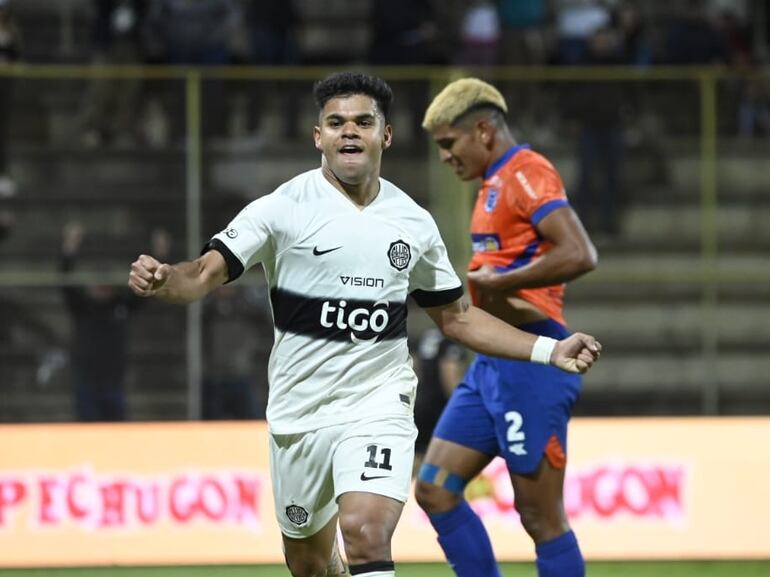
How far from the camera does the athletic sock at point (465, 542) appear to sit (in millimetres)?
7469

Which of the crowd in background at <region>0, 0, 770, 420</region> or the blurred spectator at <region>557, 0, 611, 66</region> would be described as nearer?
the crowd in background at <region>0, 0, 770, 420</region>

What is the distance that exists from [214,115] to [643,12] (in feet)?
20.2

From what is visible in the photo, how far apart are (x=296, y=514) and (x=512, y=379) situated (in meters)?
1.53

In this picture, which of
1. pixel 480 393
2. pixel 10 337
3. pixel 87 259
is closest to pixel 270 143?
pixel 87 259

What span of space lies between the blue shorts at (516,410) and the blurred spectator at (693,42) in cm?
925

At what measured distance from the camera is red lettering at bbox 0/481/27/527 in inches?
412

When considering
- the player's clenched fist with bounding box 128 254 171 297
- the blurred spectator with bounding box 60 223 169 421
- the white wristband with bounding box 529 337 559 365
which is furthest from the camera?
the blurred spectator with bounding box 60 223 169 421

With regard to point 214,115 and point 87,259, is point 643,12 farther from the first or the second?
point 87,259

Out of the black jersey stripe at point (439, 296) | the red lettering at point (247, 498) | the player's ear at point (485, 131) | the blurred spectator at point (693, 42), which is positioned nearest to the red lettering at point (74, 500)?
the red lettering at point (247, 498)

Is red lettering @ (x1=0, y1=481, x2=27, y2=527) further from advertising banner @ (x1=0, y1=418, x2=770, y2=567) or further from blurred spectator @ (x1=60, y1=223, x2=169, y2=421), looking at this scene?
blurred spectator @ (x1=60, y1=223, x2=169, y2=421)

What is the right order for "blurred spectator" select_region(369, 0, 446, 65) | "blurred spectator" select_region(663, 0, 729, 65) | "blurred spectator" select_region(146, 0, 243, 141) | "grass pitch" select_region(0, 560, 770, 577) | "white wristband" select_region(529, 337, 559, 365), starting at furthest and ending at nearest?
"blurred spectator" select_region(663, 0, 729, 65) → "blurred spectator" select_region(369, 0, 446, 65) → "blurred spectator" select_region(146, 0, 243, 141) → "grass pitch" select_region(0, 560, 770, 577) → "white wristband" select_region(529, 337, 559, 365)

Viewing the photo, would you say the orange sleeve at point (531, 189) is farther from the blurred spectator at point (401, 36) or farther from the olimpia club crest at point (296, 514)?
the blurred spectator at point (401, 36)

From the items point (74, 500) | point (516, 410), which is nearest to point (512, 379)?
point (516, 410)

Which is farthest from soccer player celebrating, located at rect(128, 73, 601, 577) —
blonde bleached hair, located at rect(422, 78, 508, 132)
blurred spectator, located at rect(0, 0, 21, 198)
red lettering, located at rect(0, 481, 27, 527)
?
blurred spectator, located at rect(0, 0, 21, 198)
